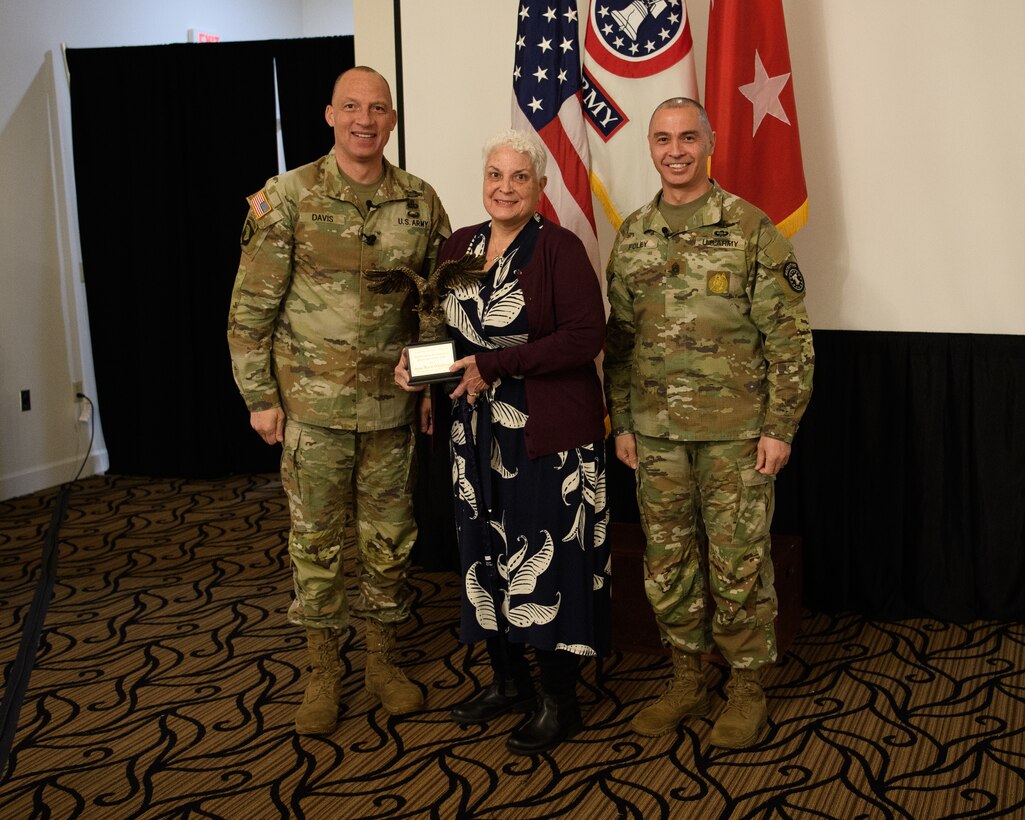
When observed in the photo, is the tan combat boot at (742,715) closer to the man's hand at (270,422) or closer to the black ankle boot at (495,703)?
the black ankle boot at (495,703)

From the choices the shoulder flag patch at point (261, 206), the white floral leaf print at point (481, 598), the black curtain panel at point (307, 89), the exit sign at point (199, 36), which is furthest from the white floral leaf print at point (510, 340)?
the exit sign at point (199, 36)

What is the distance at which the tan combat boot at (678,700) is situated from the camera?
2.51m

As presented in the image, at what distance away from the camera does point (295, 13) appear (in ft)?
23.7

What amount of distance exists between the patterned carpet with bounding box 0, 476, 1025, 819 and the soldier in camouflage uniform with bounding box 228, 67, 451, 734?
0.23 m

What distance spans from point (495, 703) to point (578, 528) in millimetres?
575

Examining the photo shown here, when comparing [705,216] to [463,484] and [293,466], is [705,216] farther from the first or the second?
A: [293,466]

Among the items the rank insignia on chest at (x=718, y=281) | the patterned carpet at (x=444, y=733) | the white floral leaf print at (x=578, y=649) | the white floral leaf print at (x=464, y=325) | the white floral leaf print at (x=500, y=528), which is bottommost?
the patterned carpet at (x=444, y=733)

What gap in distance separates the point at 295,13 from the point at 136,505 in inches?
160

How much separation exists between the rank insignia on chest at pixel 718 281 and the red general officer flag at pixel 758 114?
79cm

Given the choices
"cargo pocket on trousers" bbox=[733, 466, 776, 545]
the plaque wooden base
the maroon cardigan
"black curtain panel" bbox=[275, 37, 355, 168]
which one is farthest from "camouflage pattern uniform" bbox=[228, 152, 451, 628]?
"black curtain panel" bbox=[275, 37, 355, 168]

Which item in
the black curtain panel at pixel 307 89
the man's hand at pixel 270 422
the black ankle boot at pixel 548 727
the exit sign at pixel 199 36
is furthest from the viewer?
the exit sign at pixel 199 36

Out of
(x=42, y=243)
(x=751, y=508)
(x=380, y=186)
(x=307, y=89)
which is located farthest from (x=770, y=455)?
(x=42, y=243)

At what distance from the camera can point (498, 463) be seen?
2420 millimetres

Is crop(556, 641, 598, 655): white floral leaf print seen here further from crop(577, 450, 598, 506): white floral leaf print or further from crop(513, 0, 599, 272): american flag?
crop(513, 0, 599, 272): american flag
